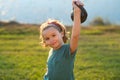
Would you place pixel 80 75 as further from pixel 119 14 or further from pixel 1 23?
pixel 119 14

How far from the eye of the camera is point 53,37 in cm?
507

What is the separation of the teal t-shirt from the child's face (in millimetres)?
71

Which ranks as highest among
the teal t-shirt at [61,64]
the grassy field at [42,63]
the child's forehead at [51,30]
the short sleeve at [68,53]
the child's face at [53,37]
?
the child's forehead at [51,30]

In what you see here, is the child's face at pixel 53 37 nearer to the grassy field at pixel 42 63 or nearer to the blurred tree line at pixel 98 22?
the grassy field at pixel 42 63

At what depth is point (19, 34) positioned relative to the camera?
21781mm

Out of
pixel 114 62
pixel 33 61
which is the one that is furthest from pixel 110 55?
pixel 33 61

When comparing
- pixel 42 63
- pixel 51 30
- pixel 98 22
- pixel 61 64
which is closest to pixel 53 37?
pixel 51 30

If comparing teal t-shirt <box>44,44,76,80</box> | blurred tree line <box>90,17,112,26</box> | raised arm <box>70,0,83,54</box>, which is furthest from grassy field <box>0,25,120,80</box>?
blurred tree line <box>90,17,112,26</box>

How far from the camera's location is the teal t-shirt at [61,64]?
5.04 meters

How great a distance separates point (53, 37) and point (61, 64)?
313 millimetres

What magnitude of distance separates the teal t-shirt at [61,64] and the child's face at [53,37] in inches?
2.8

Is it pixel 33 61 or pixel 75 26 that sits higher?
pixel 75 26

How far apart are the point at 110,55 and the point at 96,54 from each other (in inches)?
16.5

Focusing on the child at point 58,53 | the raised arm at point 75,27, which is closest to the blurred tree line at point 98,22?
the child at point 58,53
